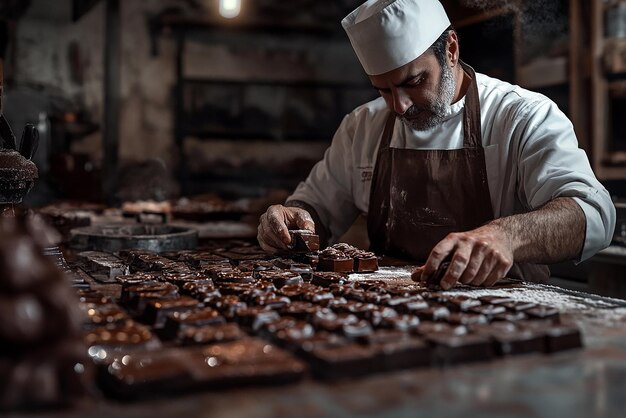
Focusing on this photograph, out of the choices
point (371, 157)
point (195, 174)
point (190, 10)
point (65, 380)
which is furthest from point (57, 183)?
point (65, 380)

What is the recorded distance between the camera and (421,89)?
10.6ft

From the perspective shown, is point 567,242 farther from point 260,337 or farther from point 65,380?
point 65,380

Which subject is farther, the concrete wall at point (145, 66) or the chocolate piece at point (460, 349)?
the concrete wall at point (145, 66)

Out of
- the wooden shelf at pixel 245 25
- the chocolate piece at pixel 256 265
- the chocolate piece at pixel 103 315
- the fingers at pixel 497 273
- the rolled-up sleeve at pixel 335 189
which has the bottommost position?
the chocolate piece at pixel 256 265

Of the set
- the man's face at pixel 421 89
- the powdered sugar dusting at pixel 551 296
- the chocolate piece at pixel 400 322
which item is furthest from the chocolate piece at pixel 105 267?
the man's face at pixel 421 89

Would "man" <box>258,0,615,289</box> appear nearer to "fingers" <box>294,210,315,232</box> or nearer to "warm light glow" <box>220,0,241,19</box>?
"fingers" <box>294,210,315,232</box>

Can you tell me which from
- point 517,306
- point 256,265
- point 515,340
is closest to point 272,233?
point 256,265

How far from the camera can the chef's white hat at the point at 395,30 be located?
3209 mm

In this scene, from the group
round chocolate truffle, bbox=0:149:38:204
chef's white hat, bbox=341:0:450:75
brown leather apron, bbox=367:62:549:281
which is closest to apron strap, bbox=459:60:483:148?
brown leather apron, bbox=367:62:549:281

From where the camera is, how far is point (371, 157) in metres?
3.72

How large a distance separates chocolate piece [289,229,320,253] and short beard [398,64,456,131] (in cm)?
72

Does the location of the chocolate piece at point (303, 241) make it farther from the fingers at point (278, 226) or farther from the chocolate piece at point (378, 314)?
the chocolate piece at point (378, 314)

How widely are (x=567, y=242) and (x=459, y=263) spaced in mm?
596

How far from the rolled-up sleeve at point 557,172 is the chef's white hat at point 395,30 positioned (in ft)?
1.88
